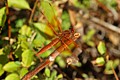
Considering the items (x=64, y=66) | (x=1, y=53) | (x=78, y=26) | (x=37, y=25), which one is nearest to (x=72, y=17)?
(x=78, y=26)

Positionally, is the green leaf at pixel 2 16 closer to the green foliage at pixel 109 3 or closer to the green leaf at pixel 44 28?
the green leaf at pixel 44 28

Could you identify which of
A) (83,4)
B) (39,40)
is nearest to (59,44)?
(39,40)

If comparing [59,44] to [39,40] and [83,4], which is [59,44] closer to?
[39,40]

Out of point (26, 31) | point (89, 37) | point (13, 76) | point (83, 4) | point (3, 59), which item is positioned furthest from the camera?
point (83, 4)

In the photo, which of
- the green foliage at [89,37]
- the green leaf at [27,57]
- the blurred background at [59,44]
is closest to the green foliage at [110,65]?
the blurred background at [59,44]

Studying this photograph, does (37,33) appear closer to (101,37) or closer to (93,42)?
(93,42)

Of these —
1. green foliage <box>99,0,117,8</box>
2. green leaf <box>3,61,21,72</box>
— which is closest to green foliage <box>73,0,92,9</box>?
green foliage <box>99,0,117,8</box>
